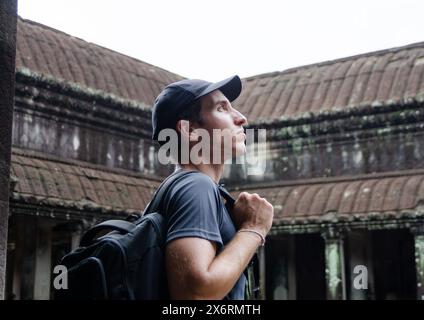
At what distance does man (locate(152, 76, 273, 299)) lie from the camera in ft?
7.28

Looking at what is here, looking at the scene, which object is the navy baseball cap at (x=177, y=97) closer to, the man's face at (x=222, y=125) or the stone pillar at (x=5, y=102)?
the man's face at (x=222, y=125)

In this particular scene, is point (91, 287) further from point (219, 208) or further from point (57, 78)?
point (57, 78)

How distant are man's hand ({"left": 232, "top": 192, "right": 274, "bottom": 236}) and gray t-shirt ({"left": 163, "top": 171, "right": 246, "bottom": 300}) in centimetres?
5

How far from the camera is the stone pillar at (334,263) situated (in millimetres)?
16484

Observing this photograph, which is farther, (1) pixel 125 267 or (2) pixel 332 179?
(2) pixel 332 179

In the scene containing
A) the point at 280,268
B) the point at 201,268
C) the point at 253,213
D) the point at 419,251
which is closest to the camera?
the point at 201,268

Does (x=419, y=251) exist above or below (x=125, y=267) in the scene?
above

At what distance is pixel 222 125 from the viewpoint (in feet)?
8.68

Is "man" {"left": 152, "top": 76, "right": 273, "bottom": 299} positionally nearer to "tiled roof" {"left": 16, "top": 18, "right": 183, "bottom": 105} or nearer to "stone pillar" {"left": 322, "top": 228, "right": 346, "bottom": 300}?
"tiled roof" {"left": 16, "top": 18, "right": 183, "bottom": 105}

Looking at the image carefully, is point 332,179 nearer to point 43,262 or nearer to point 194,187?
point 43,262

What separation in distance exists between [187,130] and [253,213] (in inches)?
15.1

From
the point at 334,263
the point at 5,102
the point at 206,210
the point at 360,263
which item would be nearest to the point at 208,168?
the point at 206,210
